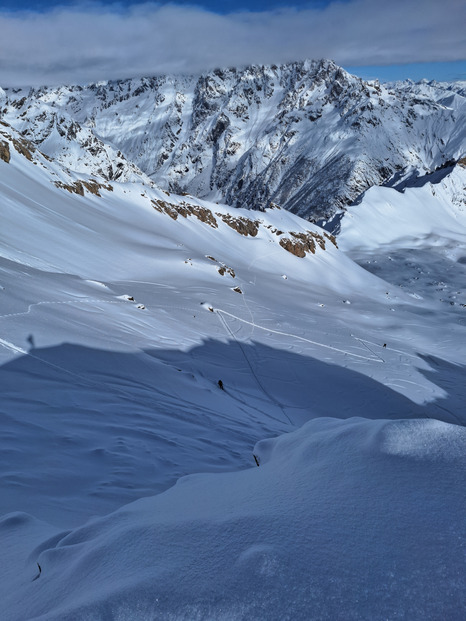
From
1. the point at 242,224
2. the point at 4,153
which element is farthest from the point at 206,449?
the point at 242,224

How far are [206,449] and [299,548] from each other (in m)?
4.52

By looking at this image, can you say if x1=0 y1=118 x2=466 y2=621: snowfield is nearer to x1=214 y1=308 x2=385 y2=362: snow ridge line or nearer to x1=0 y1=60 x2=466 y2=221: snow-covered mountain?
x1=214 y1=308 x2=385 y2=362: snow ridge line

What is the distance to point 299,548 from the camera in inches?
89.3

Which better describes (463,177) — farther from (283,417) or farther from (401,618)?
(401,618)

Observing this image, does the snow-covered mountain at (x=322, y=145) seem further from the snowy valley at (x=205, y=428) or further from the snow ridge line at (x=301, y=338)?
the snow ridge line at (x=301, y=338)

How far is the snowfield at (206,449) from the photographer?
210cm

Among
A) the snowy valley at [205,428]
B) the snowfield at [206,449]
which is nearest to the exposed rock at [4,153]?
the snowy valley at [205,428]

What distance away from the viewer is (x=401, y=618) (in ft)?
6.30

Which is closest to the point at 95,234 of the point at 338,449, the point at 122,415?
the point at 122,415

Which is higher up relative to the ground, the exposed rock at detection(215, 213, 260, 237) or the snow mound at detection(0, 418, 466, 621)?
the snow mound at detection(0, 418, 466, 621)

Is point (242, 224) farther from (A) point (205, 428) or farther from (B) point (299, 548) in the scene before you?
(B) point (299, 548)

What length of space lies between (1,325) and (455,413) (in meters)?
12.5

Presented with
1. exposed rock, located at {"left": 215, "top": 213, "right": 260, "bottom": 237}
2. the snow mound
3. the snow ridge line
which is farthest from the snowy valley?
exposed rock, located at {"left": 215, "top": 213, "right": 260, "bottom": 237}

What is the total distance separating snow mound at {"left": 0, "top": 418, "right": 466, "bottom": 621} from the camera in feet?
6.59
